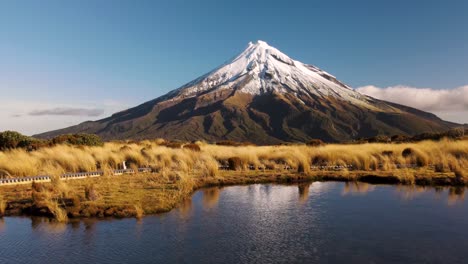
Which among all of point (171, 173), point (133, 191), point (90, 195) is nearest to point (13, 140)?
point (171, 173)

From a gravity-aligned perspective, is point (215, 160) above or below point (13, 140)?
below

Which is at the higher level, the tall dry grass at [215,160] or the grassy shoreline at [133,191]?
the tall dry grass at [215,160]

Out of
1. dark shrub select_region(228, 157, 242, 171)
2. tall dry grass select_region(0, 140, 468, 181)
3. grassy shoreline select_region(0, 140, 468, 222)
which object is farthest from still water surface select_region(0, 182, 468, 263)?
dark shrub select_region(228, 157, 242, 171)

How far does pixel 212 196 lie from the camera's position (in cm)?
2006

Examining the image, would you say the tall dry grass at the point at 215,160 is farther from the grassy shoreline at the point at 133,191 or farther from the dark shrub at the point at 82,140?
the dark shrub at the point at 82,140

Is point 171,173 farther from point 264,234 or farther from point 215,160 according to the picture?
point 264,234

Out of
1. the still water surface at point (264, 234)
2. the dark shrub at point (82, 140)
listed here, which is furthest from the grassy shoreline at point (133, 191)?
the dark shrub at point (82, 140)

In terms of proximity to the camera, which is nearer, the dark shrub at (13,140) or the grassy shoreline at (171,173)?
the grassy shoreline at (171,173)

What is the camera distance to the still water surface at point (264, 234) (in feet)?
36.5

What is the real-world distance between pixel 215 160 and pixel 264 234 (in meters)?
16.3

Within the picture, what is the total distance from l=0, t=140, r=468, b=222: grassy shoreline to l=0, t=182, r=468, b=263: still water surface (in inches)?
48.2

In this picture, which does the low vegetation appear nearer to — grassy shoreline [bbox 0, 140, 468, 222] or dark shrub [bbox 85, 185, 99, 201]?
grassy shoreline [bbox 0, 140, 468, 222]

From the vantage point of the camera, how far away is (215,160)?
1146 inches

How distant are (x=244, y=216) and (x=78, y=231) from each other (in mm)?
5657
